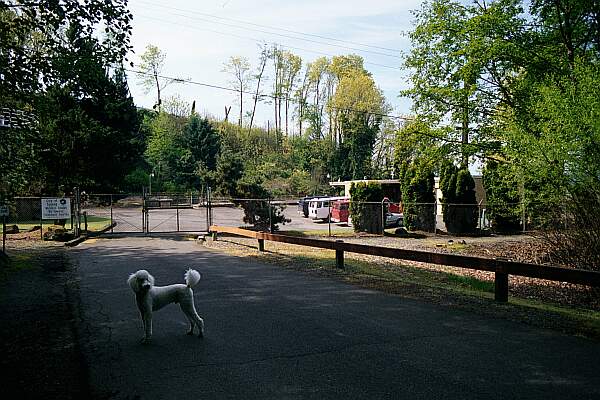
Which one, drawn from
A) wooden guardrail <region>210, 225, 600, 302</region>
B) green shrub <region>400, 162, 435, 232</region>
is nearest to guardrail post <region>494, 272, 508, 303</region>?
wooden guardrail <region>210, 225, 600, 302</region>

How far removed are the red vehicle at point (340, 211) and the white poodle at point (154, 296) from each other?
29.6 m

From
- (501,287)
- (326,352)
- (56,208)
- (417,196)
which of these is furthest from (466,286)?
(417,196)

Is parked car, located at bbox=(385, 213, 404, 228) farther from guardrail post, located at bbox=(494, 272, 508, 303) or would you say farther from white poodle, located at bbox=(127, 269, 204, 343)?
white poodle, located at bbox=(127, 269, 204, 343)

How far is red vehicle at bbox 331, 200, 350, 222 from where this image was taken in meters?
36.1

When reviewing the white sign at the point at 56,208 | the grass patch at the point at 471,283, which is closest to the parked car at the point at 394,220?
the white sign at the point at 56,208

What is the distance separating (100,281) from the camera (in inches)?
446

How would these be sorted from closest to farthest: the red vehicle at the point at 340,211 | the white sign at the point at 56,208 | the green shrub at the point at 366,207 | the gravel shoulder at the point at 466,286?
1. the gravel shoulder at the point at 466,286
2. the white sign at the point at 56,208
3. the green shrub at the point at 366,207
4. the red vehicle at the point at 340,211

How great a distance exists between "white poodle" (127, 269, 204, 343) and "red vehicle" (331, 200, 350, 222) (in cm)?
2964

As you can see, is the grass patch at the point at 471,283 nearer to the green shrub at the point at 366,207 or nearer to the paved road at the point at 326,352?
the paved road at the point at 326,352

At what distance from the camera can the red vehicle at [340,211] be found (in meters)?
36.1

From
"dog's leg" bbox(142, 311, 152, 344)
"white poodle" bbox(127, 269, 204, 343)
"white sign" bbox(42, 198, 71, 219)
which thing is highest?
"white sign" bbox(42, 198, 71, 219)

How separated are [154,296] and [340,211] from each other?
30.4 metres

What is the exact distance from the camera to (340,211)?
36.3 metres

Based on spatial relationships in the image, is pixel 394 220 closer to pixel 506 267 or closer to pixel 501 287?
pixel 501 287
